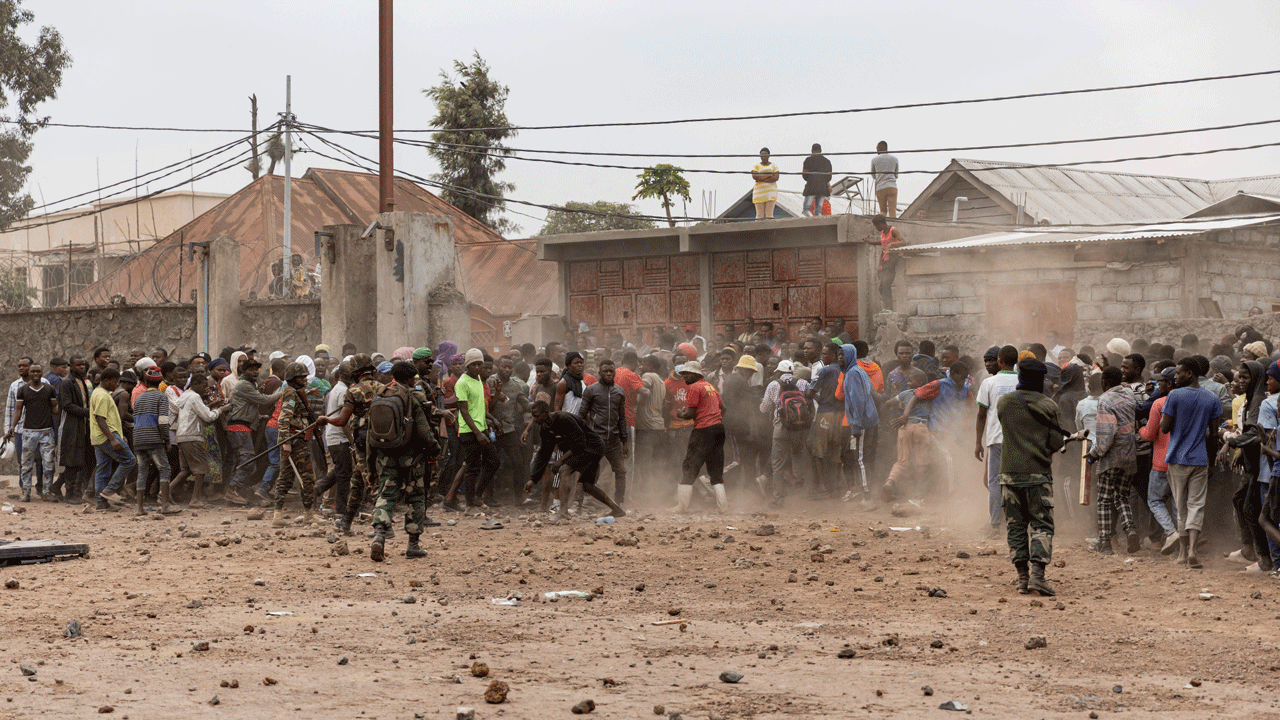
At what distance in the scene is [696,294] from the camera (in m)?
22.7

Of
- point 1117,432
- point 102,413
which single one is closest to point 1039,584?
point 1117,432

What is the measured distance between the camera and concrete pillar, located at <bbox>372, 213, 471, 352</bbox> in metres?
18.0

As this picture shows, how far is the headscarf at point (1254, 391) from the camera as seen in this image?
31.4 feet

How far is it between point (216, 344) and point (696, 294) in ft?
27.4

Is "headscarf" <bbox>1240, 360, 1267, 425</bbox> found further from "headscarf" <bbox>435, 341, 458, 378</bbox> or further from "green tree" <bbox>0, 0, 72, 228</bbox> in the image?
"green tree" <bbox>0, 0, 72, 228</bbox>

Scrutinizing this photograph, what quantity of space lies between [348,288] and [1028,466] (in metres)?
11.9

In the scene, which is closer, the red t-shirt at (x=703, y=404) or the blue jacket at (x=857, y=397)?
the red t-shirt at (x=703, y=404)

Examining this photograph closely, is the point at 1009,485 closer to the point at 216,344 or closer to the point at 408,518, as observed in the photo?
the point at 408,518

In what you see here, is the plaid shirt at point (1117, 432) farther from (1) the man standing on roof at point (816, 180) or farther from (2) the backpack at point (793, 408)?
(1) the man standing on roof at point (816, 180)

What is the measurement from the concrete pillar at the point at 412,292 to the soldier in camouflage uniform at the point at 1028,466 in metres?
10.5

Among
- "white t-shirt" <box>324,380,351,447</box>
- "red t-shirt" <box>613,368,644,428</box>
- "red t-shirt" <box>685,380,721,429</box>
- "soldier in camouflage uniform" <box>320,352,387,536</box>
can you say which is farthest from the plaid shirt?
"white t-shirt" <box>324,380,351,447</box>

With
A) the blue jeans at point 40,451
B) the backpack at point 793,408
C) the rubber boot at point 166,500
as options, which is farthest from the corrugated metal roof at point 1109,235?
the blue jeans at point 40,451

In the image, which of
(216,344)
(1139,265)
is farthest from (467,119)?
(1139,265)

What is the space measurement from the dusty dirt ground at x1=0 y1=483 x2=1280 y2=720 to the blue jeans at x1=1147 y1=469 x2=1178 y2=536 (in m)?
0.35
